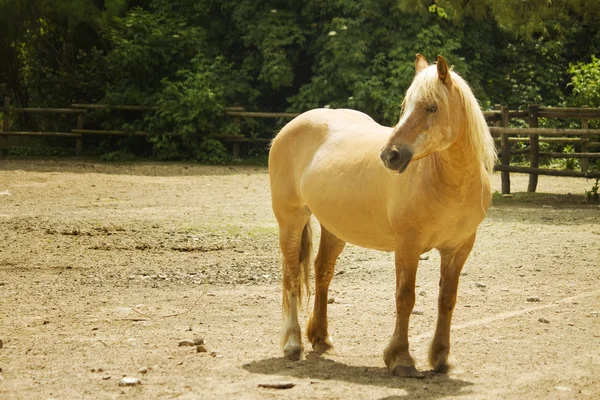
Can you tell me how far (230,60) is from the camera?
22094 mm

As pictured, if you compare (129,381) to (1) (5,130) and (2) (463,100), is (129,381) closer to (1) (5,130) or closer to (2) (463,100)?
(2) (463,100)

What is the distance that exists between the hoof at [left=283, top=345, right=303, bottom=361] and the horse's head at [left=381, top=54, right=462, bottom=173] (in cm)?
133

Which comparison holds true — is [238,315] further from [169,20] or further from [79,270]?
[169,20]

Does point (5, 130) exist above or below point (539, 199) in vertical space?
above

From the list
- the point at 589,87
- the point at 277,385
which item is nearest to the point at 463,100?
the point at 277,385

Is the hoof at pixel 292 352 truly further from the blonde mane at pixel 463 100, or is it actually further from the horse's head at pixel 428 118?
the blonde mane at pixel 463 100

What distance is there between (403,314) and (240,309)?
187 cm

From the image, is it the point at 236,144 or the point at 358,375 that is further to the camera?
the point at 236,144

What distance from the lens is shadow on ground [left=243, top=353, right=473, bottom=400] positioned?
12.8ft

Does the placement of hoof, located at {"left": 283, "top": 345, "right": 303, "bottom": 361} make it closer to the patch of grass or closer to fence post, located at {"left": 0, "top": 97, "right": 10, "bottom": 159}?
the patch of grass

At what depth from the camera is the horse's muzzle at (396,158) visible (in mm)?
3838

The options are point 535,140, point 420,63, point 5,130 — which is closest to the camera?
point 420,63

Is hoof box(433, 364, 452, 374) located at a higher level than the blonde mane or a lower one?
lower

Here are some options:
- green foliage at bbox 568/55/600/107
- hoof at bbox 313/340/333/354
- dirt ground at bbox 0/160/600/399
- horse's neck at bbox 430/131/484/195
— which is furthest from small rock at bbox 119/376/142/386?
green foliage at bbox 568/55/600/107
